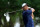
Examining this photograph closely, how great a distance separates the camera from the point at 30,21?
18.9 ft

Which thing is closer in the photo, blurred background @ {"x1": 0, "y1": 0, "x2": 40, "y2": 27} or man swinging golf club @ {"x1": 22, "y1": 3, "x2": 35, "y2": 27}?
man swinging golf club @ {"x1": 22, "y1": 3, "x2": 35, "y2": 27}

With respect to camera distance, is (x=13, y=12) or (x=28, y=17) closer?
(x=28, y=17)

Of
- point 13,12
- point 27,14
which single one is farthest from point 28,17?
point 13,12

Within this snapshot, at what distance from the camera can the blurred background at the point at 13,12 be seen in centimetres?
709

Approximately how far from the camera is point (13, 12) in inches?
289

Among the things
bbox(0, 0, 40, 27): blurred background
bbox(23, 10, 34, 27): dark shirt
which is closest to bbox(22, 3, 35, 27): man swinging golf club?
bbox(23, 10, 34, 27): dark shirt

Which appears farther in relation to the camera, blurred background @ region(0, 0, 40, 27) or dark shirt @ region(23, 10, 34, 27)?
blurred background @ region(0, 0, 40, 27)

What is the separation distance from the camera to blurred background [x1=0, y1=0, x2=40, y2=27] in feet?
23.2

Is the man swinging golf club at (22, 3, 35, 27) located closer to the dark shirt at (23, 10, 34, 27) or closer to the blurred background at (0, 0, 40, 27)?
the dark shirt at (23, 10, 34, 27)

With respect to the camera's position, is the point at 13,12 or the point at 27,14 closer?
the point at 27,14

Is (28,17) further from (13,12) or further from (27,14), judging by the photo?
(13,12)

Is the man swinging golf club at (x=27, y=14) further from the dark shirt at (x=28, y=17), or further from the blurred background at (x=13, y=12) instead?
the blurred background at (x=13, y=12)

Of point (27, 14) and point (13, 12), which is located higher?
point (13, 12)

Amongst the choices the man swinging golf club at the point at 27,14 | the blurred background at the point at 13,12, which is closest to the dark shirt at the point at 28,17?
the man swinging golf club at the point at 27,14
